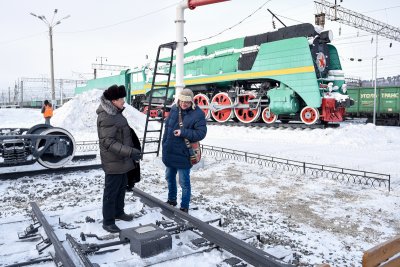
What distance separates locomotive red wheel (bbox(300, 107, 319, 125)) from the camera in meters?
13.0

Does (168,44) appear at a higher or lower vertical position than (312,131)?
higher

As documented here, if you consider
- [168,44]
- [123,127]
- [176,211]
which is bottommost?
[176,211]

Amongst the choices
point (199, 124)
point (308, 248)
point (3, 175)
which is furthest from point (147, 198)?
point (3, 175)

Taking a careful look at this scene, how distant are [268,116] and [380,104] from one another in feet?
32.3

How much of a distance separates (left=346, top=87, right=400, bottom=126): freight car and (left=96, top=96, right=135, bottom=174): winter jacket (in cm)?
2000

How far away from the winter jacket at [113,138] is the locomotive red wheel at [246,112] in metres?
11.8

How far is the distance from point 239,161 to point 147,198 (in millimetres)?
4422

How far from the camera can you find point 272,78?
1382cm

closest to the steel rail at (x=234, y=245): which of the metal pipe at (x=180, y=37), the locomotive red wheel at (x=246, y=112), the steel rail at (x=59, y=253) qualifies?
the steel rail at (x=59, y=253)

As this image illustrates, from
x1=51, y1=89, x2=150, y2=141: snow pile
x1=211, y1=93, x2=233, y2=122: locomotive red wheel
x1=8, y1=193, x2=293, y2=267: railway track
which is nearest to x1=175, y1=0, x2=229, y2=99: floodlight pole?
x1=8, y1=193, x2=293, y2=267: railway track

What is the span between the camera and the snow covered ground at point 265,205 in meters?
3.46

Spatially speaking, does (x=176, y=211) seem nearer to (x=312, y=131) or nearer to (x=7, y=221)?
(x=7, y=221)

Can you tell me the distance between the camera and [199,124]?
446 cm

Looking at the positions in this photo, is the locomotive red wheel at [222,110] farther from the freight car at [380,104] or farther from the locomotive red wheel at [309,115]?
the freight car at [380,104]
